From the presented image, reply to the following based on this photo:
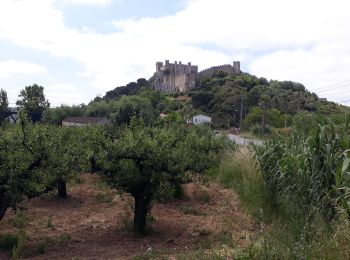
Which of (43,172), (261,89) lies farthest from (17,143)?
(261,89)

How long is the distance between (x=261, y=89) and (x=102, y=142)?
64145 mm

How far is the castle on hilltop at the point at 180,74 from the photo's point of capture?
113250 millimetres

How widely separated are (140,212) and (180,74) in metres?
112

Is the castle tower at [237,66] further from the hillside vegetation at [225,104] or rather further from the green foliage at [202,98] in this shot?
the green foliage at [202,98]

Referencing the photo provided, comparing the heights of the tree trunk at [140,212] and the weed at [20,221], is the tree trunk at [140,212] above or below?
above

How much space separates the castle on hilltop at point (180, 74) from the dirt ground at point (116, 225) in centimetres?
9589

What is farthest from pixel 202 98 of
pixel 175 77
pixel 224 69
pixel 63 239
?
pixel 63 239

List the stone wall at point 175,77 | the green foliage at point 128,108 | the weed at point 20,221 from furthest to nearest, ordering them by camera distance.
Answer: the stone wall at point 175,77, the green foliage at point 128,108, the weed at point 20,221

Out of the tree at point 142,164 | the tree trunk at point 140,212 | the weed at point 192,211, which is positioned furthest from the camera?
the weed at point 192,211

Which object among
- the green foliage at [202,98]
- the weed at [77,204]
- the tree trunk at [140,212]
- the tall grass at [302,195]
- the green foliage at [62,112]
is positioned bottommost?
the weed at [77,204]

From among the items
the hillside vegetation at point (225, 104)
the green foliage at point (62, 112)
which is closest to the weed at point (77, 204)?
the hillside vegetation at point (225, 104)

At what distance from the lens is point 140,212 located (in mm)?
9977

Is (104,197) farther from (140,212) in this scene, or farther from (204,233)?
(204,233)

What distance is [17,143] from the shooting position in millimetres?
8852
